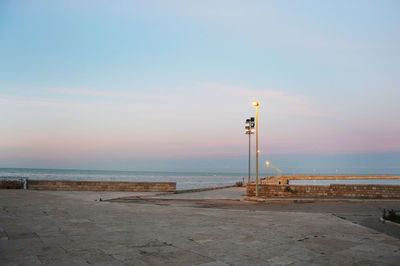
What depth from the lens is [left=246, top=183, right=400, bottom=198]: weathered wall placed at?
936 inches

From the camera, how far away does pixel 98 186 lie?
28203 millimetres

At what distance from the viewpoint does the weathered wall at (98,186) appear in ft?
91.1

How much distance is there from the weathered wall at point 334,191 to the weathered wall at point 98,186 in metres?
8.30

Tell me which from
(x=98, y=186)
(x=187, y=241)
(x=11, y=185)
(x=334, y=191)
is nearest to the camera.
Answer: (x=187, y=241)

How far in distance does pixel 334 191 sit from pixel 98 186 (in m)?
19.6

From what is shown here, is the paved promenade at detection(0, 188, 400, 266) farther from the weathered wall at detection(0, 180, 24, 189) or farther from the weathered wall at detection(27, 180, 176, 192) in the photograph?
the weathered wall at detection(0, 180, 24, 189)

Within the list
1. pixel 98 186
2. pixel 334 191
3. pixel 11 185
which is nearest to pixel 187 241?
pixel 334 191

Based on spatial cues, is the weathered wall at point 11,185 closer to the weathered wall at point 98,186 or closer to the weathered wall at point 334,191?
the weathered wall at point 98,186

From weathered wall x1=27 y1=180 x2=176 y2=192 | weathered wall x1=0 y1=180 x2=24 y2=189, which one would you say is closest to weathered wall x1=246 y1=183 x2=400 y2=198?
weathered wall x1=27 y1=180 x2=176 y2=192

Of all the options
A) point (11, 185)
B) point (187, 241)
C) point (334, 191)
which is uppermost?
point (187, 241)

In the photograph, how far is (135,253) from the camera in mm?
6871

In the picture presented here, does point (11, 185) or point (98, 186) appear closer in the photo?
point (11, 185)

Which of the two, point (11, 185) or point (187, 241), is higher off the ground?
point (187, 241)

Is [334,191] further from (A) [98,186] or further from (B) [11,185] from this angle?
(B) [11,185]
